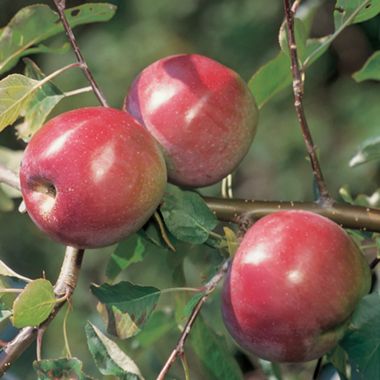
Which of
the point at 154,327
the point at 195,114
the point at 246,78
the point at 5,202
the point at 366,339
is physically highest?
the point at 195,114

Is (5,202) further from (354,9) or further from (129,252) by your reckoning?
(354,9)

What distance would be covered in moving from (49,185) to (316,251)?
281mm

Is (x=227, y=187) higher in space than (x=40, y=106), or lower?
lower

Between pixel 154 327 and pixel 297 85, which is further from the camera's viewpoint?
pixel 154 327

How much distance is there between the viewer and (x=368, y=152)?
113cm

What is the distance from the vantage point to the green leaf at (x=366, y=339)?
2.66 ft

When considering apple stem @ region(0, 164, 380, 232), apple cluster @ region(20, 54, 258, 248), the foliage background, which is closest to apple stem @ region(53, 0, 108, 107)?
apple cluster @ region(20, 54, 258, 248)

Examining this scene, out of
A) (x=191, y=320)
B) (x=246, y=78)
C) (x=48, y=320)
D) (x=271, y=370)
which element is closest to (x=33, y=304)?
(x=48, y=320)

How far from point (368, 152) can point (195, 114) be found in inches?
10.8

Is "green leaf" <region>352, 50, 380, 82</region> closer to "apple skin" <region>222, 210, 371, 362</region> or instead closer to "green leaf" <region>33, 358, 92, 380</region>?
"apple skin" <region>222, 210, 371, 362</region>

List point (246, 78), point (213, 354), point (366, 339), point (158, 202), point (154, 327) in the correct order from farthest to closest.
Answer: point (246, 78) → point (154, 327) → point (213, 354) → point (158, 202) → point (366, 339)

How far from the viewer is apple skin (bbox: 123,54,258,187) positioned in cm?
97

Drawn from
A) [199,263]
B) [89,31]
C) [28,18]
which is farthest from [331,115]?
[28,18]

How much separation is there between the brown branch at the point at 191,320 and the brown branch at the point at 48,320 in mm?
127
